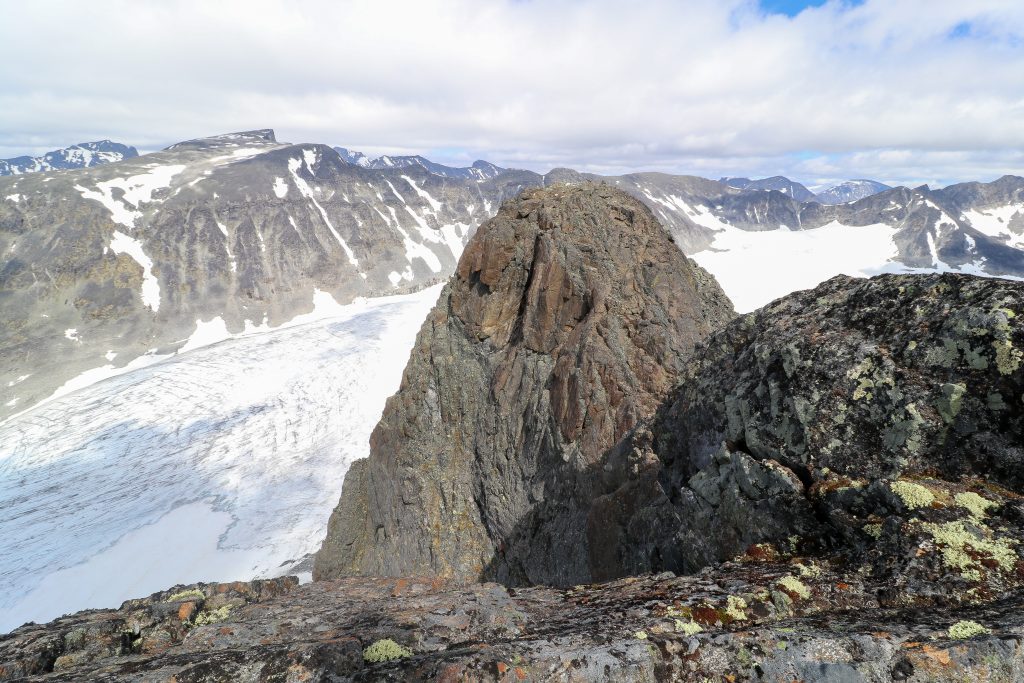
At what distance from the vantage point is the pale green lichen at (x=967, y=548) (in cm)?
611

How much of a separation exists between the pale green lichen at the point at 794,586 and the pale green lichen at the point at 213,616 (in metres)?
10.3

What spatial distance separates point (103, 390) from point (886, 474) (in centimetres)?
13878

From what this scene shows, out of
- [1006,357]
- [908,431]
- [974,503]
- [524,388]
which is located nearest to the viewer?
[974,503]

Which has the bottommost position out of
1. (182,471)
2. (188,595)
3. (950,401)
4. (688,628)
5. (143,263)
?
(182,471)

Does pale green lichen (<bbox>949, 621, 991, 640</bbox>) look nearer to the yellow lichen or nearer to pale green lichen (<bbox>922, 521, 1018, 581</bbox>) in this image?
pale green lichen (<bbox>922, 521, 1018, 581</bbox>)

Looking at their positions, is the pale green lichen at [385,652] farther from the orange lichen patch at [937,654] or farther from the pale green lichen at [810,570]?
the orange lichen patch at [937,654]

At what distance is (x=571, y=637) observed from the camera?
6.73 meters

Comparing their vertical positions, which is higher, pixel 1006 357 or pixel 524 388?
pixel 1006 357

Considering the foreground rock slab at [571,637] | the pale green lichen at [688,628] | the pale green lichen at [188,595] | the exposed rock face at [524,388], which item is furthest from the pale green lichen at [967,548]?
the exposed rock face at [524,388]

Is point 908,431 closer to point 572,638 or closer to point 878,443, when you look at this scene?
point 878,443

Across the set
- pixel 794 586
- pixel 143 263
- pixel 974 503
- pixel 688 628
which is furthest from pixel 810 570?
pixel 143 263

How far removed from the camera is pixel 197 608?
1055 cm

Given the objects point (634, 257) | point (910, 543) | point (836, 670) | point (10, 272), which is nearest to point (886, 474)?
point (910, 543)

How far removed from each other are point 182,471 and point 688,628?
311ft
